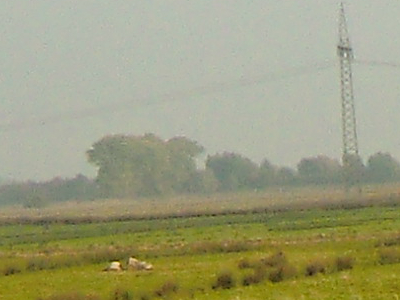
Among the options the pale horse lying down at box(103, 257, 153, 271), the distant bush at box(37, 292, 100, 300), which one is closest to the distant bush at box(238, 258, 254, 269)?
the pale horse lying down at box(103, 257, 153, 271)

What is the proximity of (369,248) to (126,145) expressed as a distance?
317 ft

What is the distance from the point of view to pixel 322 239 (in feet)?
132

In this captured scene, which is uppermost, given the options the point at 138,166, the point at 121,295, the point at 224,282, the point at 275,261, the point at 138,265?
the point at 138,166

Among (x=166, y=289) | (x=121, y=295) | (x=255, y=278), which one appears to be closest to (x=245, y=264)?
(x=255, y=278)

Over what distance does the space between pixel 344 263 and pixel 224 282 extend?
5.08 meters

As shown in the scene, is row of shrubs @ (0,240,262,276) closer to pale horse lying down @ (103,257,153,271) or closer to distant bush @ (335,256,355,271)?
pale horse lying down @ (103,257,153,271)

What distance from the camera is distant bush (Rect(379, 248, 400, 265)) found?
30.0 m

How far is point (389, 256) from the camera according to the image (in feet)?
99.5

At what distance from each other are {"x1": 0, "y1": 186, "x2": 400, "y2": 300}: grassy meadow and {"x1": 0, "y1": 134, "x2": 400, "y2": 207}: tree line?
47889 mm

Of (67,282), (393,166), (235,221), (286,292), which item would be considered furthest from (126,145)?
(286,292)

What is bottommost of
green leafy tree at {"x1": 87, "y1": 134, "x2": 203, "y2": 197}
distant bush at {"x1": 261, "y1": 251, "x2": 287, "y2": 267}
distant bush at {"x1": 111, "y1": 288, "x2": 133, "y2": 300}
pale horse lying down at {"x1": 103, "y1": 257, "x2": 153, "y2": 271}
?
distant bush at {"x1": 111, "y1": 288, "x2": 133, "y2": 300}

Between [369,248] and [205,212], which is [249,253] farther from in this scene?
[205,212]

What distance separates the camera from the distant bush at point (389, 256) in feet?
98.3

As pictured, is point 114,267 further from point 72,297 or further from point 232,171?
point 232,171
